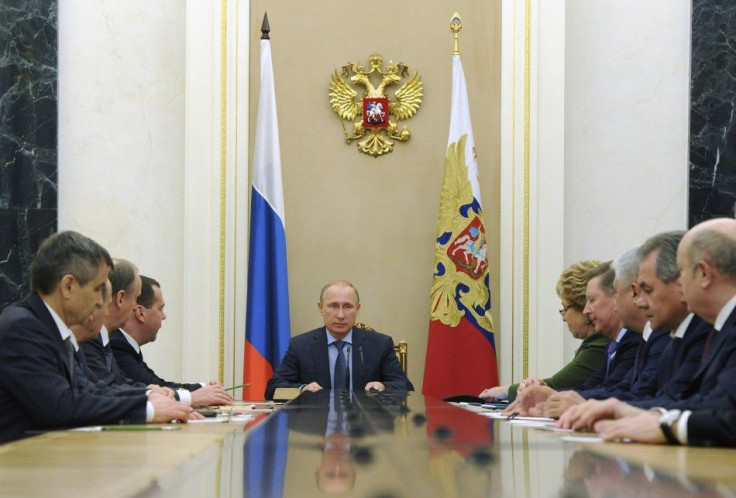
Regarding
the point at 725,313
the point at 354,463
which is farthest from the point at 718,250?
the point at 354,463

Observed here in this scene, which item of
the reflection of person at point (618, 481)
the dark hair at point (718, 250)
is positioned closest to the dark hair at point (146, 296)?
the dark hair at point (718, 250)

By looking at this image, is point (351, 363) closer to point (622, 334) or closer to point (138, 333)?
point (138, 333)

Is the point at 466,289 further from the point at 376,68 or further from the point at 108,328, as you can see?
the point at 108,328

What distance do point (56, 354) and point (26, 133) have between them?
4.97 metres

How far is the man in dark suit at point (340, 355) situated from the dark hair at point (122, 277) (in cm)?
172

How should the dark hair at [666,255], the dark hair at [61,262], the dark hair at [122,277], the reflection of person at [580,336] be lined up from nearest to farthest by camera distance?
the dark hair at [61,262]
the dark hair at [666,255]
the dark hair at [122,277]
the reflection of person at [580,336]

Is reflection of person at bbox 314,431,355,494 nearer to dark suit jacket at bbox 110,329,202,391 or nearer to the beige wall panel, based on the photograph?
dark suit jacket at bbox 110,329,202,391

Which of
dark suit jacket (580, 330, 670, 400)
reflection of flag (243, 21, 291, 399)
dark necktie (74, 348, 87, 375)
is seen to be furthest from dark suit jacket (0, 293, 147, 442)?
reflection of flag (243, 21, 291, 399)

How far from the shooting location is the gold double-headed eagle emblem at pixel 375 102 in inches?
344

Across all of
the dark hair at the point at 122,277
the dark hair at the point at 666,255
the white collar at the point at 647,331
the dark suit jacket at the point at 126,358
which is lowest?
the dark suit jacket at the point at 126,358

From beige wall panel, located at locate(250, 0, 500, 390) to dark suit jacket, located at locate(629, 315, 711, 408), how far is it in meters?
4.27

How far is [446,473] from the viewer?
2195 mm

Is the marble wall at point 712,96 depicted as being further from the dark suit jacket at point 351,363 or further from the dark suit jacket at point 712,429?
the dark suit jacket at point 712,429

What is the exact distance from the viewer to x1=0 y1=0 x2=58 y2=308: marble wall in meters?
8.51
